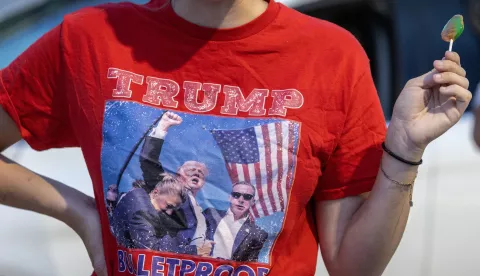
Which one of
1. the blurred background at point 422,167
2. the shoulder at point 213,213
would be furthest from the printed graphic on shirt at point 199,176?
the blurred background at point 422,167

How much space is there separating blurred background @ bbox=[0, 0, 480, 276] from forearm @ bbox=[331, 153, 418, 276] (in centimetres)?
99

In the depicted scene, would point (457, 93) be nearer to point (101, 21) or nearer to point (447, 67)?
point (447, 67)

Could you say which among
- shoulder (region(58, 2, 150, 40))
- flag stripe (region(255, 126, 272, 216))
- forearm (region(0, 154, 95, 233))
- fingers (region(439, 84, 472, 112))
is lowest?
forearm (region(0, 154, 95, 233))

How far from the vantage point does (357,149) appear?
1.55 metres

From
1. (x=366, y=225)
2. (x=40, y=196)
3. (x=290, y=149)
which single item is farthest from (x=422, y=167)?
(x=40, y=196)

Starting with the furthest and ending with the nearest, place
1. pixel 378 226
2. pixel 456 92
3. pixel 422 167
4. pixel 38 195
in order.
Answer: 1. pixel 422 167
2. pixel 38 195
3. pixel 378 226
4. pixel 456 92

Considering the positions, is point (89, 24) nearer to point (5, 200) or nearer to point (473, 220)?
point (5, 200)

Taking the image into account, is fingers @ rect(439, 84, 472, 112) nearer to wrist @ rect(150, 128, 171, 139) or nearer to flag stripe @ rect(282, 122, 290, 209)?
flag stripe @ rect(282, 122, 290, 209)

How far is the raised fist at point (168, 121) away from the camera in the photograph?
1.48m

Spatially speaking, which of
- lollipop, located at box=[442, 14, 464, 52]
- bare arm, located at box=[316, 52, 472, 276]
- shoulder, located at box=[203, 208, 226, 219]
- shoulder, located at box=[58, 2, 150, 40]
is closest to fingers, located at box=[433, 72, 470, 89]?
bare arm, located at box=[316, 52, 472, 276]

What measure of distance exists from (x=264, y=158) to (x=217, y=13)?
0.33 meters

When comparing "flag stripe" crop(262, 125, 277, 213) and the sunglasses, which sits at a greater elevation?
"flag stripe" crop(262, 125, 277, 213)

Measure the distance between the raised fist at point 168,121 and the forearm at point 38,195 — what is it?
36 cm

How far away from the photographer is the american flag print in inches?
58.3
